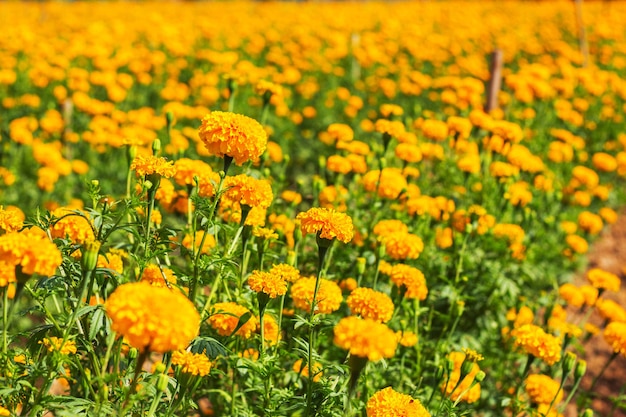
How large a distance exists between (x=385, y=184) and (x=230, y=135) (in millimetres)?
1388

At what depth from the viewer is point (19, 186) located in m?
4.98

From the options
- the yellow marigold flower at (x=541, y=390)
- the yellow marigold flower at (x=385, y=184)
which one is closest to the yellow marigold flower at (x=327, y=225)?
the yellow marigold flower at (x=385, y=184)

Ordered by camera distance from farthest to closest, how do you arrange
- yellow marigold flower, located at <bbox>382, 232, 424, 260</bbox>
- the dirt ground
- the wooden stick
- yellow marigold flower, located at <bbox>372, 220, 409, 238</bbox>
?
the wooden stick < the dirt ground < yellow marigold flower, located at <bbox>372, 220, 409, 238</bbox> < yellow marigold flower, located at <bbox>382, 232, 424, 260</bbox>

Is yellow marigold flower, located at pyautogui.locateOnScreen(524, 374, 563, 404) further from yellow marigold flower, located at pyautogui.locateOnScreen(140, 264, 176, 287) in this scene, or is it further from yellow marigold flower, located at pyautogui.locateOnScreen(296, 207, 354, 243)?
yellow marigold flower, located at pyautogui.locateOnScreen(140, 264, 176, 287)

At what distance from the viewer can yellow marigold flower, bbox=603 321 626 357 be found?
2.73m

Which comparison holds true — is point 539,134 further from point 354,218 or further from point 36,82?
point 36,82

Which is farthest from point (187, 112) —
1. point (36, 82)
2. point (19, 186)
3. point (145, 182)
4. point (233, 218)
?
point (145, 182)

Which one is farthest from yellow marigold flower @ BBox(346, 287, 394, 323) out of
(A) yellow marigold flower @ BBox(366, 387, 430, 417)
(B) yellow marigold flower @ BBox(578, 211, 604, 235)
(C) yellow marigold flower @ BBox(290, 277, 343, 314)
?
(B) yellow marigold flower @ BBox(578, 211, 604, 235)

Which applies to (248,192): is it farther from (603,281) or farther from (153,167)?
(603,281)

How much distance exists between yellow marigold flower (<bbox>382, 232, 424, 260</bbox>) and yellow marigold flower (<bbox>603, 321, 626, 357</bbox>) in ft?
3.05

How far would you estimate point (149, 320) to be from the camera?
1350mm

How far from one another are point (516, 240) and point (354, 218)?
1017 millimetres

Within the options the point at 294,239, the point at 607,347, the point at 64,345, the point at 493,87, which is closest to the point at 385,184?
the point at 294,239

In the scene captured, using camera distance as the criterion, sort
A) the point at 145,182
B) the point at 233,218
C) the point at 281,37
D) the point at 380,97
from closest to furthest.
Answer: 1. the point at 145,182
2. the point at 233,218
3. the point at 380,97
4. the point at 281,37
